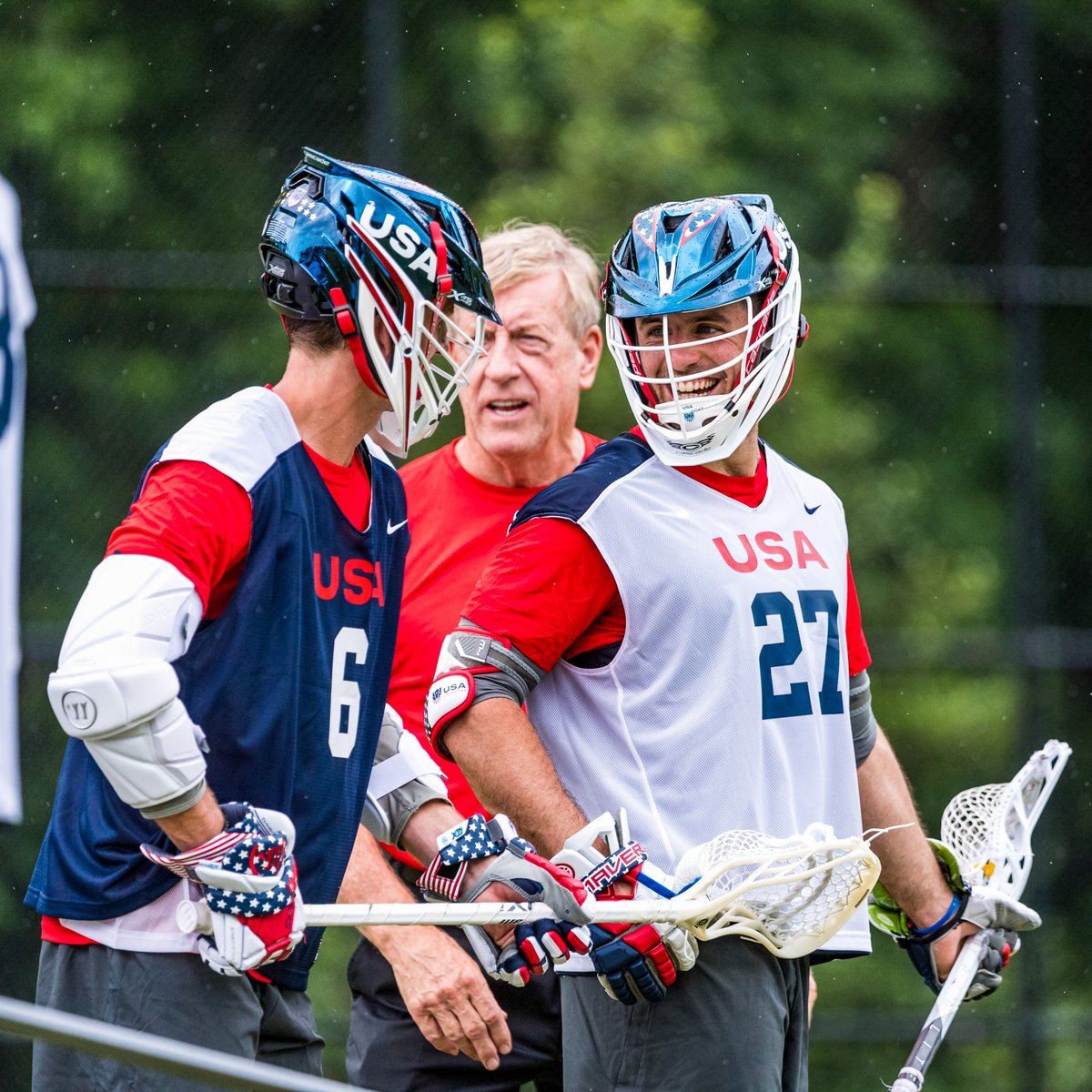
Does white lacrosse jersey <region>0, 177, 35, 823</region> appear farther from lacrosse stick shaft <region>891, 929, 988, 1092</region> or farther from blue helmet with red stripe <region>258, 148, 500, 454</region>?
lacrosse stick shaft <region>891, 929, 988, 1092</region>

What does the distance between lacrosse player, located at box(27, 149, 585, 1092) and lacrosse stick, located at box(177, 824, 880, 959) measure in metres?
0.10

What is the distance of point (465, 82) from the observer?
27.0ft

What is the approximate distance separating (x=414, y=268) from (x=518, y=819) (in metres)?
0.94

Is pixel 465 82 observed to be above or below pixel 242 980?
above

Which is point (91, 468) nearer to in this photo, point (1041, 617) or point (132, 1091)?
point (1041, 617)

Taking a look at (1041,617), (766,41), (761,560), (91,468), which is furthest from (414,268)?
(766,41)

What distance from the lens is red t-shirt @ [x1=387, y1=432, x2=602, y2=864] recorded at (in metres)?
4.06

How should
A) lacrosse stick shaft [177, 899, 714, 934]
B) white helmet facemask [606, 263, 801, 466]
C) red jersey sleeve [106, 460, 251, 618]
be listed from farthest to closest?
white helmet facemask [606, 263, 801, 466], lacrosse stick shaft [177, 899, 714, 934], red jersey sleeve [106, 460, 251, 618]

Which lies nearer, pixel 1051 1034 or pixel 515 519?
pixel 515 519

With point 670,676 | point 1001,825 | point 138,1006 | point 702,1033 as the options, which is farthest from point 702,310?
point 138,1006

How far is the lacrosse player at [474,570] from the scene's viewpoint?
139 inches

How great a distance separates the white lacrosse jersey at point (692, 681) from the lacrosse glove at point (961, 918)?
1.57 feet

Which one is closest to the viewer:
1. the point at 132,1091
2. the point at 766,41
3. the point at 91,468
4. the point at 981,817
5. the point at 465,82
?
the point at 132,1091

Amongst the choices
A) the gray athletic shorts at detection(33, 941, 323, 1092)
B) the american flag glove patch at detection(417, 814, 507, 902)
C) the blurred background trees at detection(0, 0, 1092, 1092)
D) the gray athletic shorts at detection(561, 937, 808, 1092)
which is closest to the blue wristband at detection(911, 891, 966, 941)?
the gray athletic shorts at detection(561, 937, 808, 1092)
